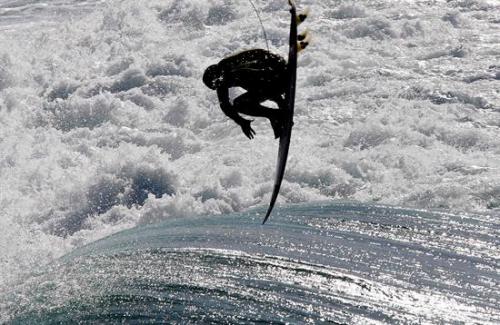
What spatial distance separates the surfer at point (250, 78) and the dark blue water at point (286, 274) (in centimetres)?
365

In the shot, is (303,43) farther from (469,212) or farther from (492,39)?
(492,39)

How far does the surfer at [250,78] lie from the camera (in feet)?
15.3

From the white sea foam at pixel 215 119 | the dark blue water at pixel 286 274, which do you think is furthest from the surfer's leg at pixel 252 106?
the white sea foam at pixel 215 119

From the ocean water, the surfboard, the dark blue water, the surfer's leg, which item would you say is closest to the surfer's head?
the surfer's leg

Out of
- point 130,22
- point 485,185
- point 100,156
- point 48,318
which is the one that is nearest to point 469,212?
point 485,185

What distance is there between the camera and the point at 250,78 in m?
4.75

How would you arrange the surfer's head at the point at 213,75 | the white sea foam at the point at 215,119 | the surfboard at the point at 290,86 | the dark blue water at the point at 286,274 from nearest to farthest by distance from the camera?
the surfboard at the point at 290,86, the surfer's head at the point at 213,75, the dark blue water at the point at 286,274, the white sea foam at the point at 215,119

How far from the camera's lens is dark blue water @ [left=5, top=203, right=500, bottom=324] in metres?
8.23

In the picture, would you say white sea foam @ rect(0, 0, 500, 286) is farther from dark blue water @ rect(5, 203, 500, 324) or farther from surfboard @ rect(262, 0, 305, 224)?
surfboard @ rect(262, 0, 305, 224)

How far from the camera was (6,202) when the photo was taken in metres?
15.4

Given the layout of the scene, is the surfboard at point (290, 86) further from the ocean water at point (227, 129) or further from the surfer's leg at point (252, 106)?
the ocean water at point (227, 129)

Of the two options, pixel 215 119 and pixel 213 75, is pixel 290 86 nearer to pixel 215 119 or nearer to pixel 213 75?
pixel 213 75

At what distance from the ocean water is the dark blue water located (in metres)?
0.08

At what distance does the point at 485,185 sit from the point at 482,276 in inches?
175
